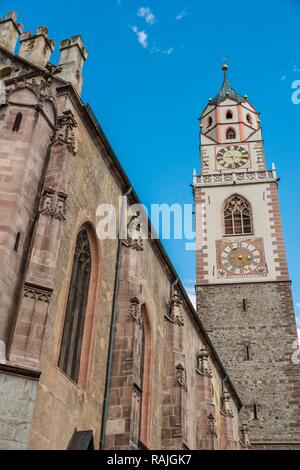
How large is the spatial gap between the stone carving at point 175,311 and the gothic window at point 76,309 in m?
5.68

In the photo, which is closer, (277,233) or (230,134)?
(277,233)

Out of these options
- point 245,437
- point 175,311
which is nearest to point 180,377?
point 175,311

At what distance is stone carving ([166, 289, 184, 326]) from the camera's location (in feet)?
56.7

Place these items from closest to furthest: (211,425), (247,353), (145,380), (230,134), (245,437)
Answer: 1. (145,380)
2. (211,425)
3. (245,437)
4. (247,353)
5. (230,134)

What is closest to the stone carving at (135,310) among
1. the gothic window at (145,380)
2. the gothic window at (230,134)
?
the gothic window at (145,380)

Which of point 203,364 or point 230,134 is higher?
point 230,134

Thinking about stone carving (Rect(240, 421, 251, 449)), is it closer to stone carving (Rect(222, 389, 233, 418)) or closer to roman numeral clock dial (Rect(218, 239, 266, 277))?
stone carving (Rect(222, 389, 233, 418))

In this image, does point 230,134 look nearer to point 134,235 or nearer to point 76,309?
point 134,235

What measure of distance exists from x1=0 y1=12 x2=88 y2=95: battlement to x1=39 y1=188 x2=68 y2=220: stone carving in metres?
3.51

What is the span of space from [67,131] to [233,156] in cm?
2625

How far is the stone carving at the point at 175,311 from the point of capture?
17.3 metres

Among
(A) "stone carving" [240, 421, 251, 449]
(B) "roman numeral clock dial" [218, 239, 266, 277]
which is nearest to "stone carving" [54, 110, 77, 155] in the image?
(A) "stone carving" [240, 421, 251, 449]

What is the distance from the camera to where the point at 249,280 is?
98.5 feet

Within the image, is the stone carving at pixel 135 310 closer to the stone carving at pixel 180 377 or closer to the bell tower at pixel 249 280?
the stone carving at pixel 180 377
